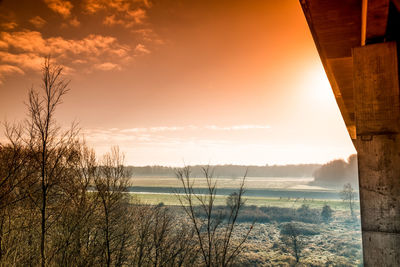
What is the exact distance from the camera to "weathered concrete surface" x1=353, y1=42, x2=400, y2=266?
3.15m

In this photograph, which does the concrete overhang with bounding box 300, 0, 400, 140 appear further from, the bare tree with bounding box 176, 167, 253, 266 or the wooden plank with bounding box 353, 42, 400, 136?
the bare tree with bounding box 176, 167, 253, 266

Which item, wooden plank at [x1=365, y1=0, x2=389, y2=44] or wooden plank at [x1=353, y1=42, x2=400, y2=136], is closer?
wooden plank at [x1=365, y1=0, x2=389, y2=44]

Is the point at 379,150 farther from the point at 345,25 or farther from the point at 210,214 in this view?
the point at 210,214

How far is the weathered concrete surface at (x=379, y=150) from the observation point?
315cm

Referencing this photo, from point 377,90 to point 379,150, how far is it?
740mm

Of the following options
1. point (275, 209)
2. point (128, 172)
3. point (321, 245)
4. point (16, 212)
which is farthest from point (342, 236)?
point (16, 212)

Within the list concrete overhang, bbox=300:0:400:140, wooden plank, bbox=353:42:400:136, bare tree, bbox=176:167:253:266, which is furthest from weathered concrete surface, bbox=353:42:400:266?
bare tree, bbox=176:167:253:266

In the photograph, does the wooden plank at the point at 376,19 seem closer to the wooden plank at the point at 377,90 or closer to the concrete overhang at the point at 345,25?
the concrete overhang at the point at 345,25

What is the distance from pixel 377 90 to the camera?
348 centimetres

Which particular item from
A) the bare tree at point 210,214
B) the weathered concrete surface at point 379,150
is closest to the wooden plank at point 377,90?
the weathered concrete surface at point 379,150

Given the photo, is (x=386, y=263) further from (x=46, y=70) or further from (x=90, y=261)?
(x=90, y=261)

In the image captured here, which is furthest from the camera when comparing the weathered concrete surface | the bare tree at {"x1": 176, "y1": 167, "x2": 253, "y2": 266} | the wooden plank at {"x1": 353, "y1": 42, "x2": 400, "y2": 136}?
the bare tree at {"x1": 176, "y1": 167, "x2": 253, "y2": 266}

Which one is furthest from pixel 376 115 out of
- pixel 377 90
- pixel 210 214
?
pixel 210 214

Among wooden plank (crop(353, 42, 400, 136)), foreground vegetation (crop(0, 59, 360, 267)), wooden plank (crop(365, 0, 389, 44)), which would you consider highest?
wooden plank (crop(365, 0, 389, 44))
